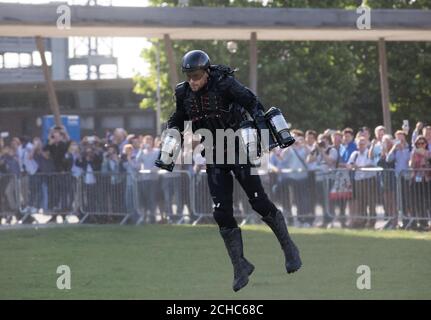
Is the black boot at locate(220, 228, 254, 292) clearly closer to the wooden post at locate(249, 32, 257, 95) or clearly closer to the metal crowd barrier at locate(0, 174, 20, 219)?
the metal crowd barrier at locate(0, 174, 20, 219)

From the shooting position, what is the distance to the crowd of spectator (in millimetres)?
20344

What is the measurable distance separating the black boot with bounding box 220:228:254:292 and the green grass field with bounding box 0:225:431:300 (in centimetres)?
33

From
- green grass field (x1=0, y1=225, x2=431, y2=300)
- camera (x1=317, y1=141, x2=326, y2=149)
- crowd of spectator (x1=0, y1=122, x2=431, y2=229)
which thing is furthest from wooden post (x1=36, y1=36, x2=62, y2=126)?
camera (x1=317, y1=141, x2=326, y2=149)

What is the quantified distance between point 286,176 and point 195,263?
7.14 meters

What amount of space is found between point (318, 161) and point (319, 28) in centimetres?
429

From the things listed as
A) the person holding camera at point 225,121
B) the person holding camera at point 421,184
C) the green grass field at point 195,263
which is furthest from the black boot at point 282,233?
the person holding camera at point 421,184

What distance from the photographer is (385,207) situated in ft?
67.1

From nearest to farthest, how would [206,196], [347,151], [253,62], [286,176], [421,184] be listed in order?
[421,184], [286,176], [206,196], [347,151], [253,62]

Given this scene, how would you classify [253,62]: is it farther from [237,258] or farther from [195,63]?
[195,63]

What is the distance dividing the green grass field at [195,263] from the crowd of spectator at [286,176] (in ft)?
4.27

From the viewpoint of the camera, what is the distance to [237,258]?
11320 millimetres

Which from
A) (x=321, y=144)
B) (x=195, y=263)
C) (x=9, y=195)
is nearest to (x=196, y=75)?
(x=195, y=263)
